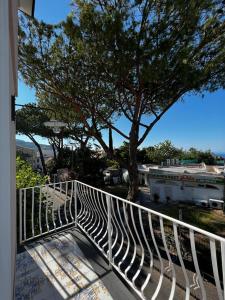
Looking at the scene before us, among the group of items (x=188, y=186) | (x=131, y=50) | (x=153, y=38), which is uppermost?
(x=153, y=38)

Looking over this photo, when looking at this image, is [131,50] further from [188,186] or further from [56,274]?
[188,186]

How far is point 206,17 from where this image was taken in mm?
4730

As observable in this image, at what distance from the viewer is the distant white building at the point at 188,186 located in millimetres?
8508

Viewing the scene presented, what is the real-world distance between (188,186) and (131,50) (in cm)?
658

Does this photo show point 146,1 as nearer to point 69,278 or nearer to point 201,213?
point 69,278

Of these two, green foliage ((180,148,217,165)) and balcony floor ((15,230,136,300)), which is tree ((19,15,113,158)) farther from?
green foliage ((180,148,217,165))

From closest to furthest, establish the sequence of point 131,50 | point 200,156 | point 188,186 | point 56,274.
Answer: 1. point 56,274
2. point 131,50
3. point 188,186
4. point 200,156

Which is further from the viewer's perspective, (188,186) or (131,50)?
(188,186)

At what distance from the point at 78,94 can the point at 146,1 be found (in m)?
2.79

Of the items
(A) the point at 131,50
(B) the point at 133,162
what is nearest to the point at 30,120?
(B) the point at 133,162

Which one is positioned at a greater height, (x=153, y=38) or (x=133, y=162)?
(x=153, y=38)

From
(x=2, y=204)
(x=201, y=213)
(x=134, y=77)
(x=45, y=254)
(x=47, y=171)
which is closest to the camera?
(x=2, y=204)

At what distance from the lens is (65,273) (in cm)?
220

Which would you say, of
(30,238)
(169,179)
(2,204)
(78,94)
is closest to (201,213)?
(169,179)
